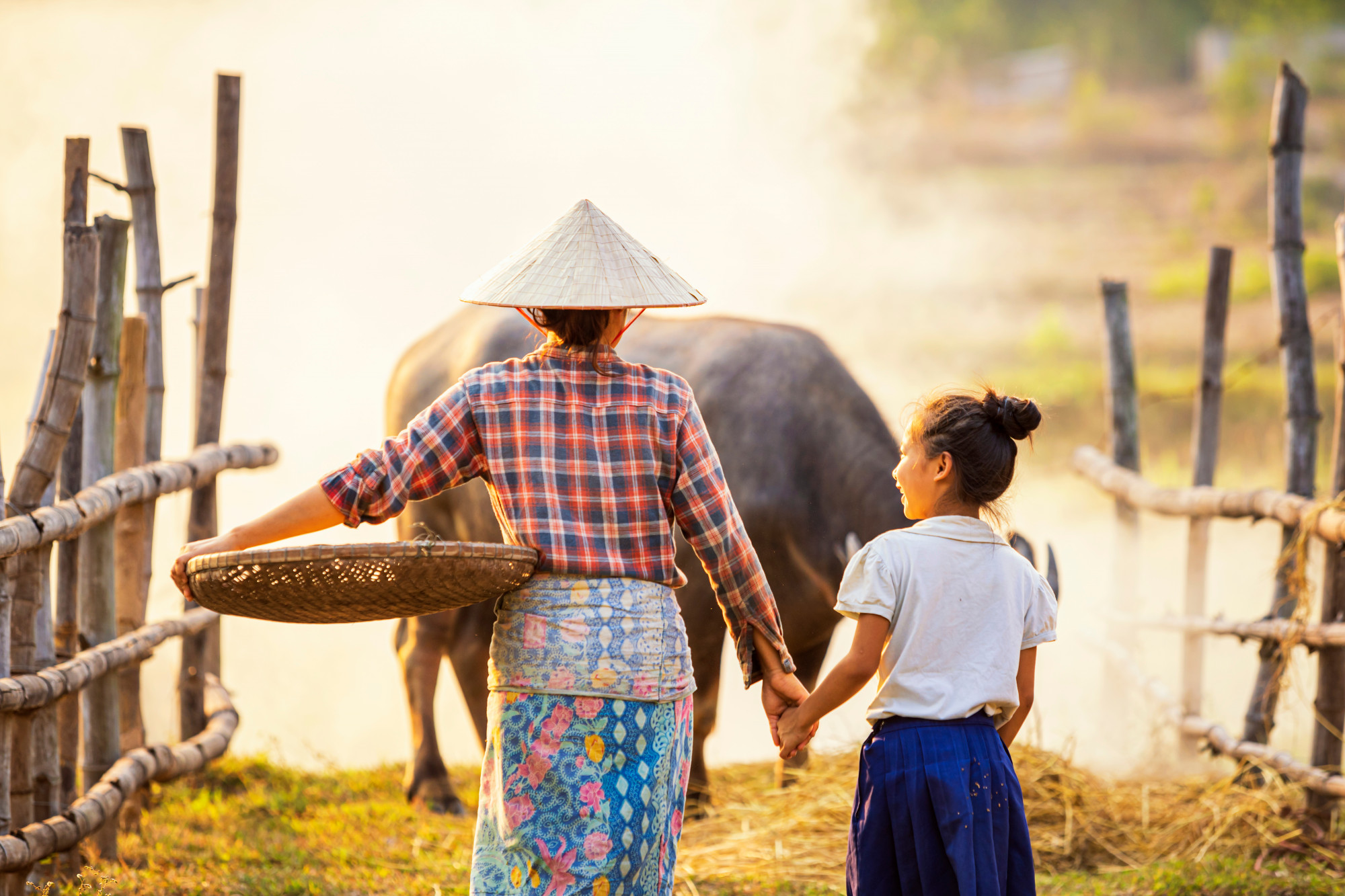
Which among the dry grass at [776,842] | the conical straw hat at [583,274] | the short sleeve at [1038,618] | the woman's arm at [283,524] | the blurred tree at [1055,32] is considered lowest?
the dry grass at [776,842]

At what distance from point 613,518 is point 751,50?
55.7 feet

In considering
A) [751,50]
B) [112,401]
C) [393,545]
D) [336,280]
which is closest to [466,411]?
[393,545]

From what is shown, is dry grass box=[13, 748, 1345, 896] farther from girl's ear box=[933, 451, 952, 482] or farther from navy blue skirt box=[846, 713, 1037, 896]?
girl's ear box=[933, 451, 952, 482]

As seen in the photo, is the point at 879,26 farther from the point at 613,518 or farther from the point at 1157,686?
the point at 613,518

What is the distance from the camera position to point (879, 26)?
2098 centimetres

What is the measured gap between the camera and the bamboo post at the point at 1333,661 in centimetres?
431

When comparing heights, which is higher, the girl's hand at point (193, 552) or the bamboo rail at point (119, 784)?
the girl's hand at point (193, 552)

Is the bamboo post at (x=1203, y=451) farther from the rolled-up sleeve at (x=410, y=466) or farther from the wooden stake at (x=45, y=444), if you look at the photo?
the wooden stake at (x=45, y=444)

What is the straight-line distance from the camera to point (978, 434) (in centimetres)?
245

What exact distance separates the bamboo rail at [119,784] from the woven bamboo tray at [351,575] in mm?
1260

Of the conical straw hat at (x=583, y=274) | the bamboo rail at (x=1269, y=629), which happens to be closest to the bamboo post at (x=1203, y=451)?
the bamboo rail at (x=1269, y=629)

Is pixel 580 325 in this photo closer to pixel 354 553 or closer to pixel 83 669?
pixel 354 553

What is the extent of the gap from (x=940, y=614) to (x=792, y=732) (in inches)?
17.2

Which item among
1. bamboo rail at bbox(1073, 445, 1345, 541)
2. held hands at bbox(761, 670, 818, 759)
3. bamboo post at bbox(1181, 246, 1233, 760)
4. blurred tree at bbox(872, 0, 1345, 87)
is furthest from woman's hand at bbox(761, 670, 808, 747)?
blurred tree at bbox(872, 0, 1345, 87)
